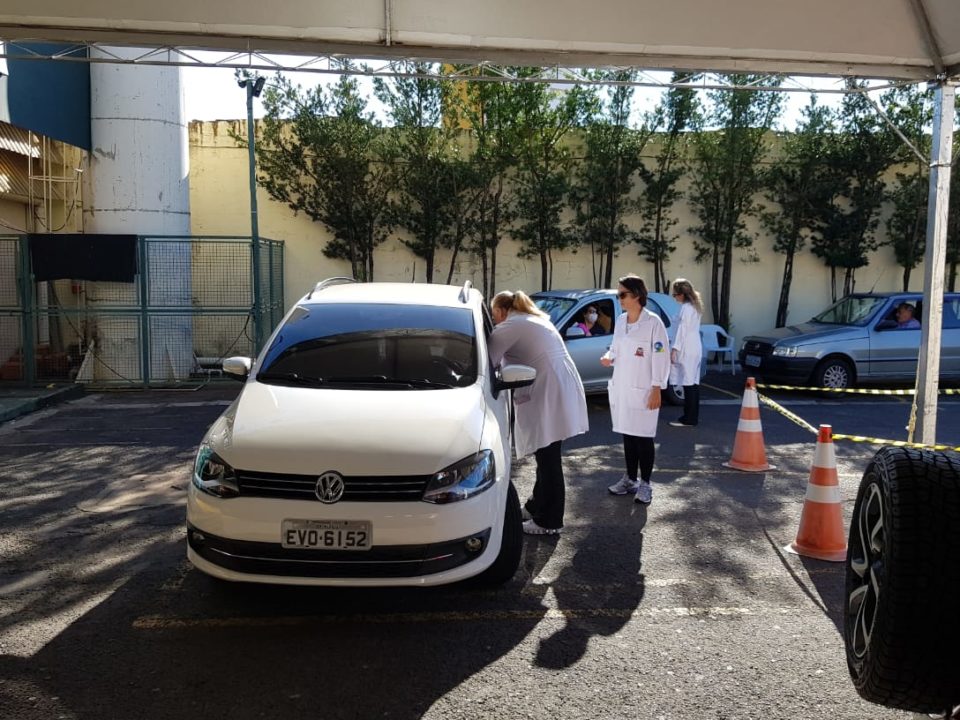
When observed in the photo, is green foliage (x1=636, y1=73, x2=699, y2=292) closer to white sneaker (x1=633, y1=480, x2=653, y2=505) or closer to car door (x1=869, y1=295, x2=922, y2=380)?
car door (x1=869, y1=295, x2=922, y2=380)

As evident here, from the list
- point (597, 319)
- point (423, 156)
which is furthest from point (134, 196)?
point (597, 319)

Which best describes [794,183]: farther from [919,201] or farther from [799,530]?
[799,530]

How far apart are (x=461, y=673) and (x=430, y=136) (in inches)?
539

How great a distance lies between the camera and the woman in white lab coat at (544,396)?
5.82 meters

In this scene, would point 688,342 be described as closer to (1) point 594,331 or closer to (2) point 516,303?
(1) point 594,331

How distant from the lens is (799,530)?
19.0ft

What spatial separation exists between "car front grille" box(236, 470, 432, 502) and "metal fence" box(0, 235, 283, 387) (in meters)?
9.58

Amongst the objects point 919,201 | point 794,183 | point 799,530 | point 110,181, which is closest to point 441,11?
point 799,530

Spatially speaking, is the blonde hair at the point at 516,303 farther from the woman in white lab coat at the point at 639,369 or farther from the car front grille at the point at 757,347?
the car front grille at the point at 757,347

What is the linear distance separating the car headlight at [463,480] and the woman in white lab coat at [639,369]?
2.32 metres

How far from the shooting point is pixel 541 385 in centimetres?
587

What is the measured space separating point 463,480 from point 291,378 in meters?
1.50

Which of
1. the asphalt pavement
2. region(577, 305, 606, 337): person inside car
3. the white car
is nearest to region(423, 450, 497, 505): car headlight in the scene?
the white car

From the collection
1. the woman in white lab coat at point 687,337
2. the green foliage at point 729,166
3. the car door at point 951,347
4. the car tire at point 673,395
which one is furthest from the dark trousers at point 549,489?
the green foliage at point 729,166
